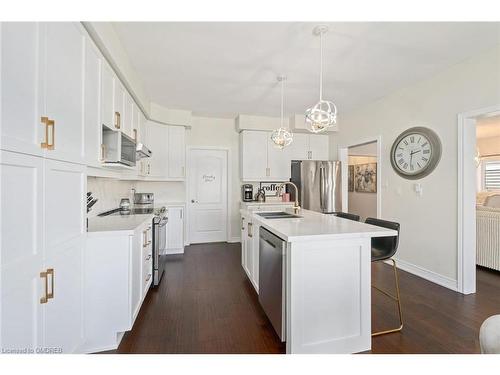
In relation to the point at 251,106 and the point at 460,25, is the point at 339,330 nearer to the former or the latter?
the point at 460,25

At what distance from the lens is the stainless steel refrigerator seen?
4.57 m

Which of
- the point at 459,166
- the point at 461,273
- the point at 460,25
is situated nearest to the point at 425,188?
the point at 459,166

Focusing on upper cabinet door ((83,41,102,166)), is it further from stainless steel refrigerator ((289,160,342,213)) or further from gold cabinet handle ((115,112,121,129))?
stainless steel refrigerator ((289,160,342,213))

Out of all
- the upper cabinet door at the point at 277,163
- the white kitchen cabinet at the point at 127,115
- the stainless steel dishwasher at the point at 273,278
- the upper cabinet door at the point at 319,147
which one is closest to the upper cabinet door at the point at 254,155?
the upper cabinet door at the point at 277,163

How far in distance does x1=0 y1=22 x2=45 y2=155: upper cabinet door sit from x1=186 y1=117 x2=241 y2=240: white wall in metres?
3.67

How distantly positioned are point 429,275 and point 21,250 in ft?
12.8

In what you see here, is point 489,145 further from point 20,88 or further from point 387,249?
point 20,88

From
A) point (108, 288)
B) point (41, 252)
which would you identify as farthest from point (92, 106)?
point (108, 288)

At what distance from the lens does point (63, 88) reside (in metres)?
1.29

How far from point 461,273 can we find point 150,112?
15.8 feet

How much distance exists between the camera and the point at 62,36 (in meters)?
1.28

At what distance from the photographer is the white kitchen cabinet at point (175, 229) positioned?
12.7 ft

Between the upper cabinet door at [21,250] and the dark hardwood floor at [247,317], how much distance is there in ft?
2.95

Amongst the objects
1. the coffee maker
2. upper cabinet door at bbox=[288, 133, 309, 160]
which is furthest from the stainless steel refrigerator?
the coffee maker
